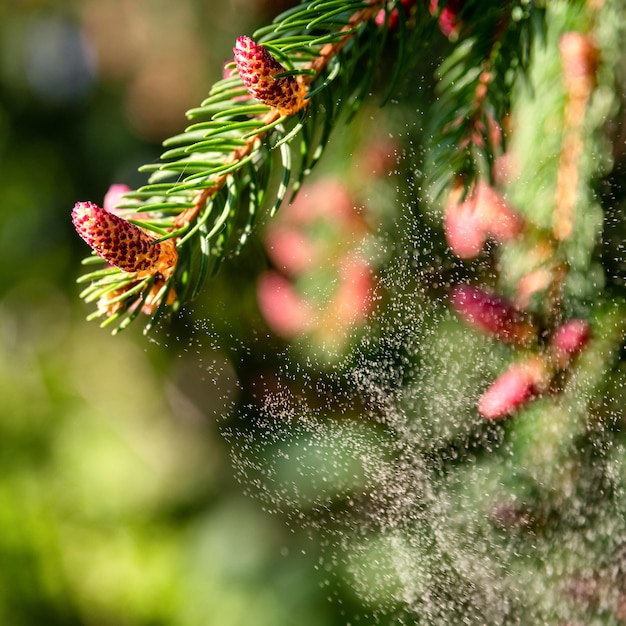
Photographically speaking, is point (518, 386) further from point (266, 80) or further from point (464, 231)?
point (266, 80)

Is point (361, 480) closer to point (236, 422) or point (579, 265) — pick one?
point (236, 422)

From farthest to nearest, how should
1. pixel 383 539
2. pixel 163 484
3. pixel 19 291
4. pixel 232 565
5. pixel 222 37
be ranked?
pixel 19 291 → pixel 163 484 → pixel 232 565 → pixel 222 37 → pixel 383 539

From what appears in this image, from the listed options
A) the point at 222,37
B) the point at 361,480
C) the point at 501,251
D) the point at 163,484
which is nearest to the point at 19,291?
the point at 163,484

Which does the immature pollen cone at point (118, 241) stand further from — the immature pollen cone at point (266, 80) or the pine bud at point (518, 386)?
the pine bud at point (518, 386)

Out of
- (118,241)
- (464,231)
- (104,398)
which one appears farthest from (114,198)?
(104,398)

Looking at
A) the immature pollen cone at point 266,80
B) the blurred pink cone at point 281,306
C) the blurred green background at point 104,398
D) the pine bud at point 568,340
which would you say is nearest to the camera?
the immature pollen cone at point 266,80

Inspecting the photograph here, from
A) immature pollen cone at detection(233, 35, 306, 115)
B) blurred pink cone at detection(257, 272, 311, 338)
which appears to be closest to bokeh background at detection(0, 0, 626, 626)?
blurred pink cone at detection(257, 272, 311, 338)

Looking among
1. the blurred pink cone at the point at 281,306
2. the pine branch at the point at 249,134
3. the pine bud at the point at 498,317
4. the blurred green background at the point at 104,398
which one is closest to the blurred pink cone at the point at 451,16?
the pine branch at the point at 249,134
